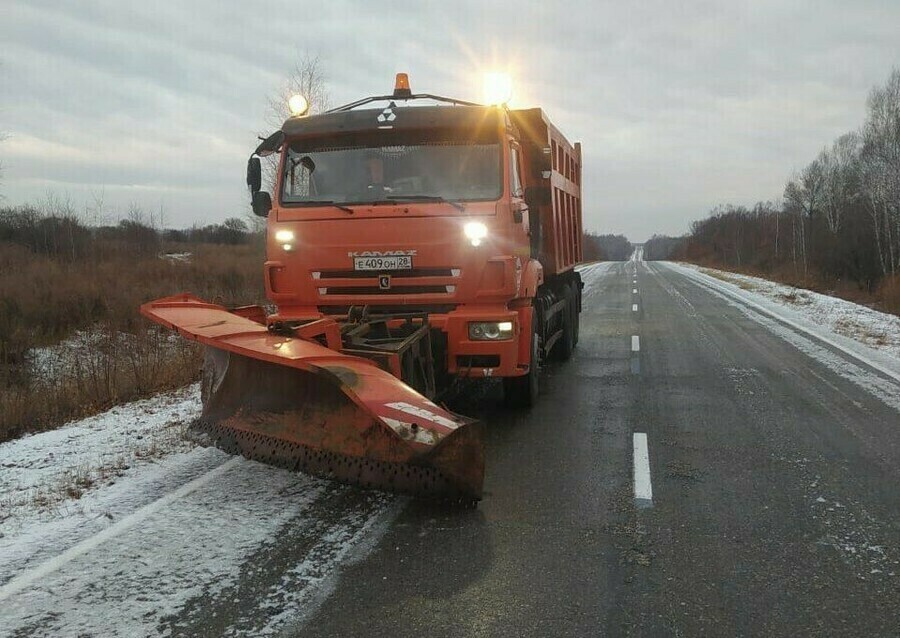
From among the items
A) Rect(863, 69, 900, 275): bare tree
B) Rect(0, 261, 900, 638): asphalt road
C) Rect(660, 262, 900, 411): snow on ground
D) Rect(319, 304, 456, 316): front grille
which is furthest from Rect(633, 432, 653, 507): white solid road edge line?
Rect(863, 69, 900, 275): bare tree

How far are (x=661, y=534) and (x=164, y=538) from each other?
2.79 m

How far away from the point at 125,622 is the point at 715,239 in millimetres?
111593

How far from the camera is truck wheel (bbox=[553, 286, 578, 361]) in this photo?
10086mm

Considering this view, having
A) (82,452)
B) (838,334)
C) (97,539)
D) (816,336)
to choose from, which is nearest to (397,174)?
(82,452)

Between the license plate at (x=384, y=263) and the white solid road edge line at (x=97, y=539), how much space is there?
2038 millimetres

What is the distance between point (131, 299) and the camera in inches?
709

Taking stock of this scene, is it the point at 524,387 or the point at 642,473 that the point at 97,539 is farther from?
the point at 524,387

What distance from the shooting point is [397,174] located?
607 centimetres

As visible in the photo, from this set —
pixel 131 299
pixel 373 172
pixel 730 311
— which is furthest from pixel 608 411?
pixel 131 299

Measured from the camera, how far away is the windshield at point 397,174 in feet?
19.7

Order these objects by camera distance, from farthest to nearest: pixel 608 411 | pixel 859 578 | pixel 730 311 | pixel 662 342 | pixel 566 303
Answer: pixel 730 311 → pixel 662 342 → pixel 566 303 → pixel 608 411 → pixel 859 578

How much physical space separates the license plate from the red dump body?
2060 mm

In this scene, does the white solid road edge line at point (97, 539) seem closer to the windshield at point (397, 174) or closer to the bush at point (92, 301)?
the windshield at point (397, 174)

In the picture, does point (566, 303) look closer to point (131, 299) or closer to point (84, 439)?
point (84, 439)
